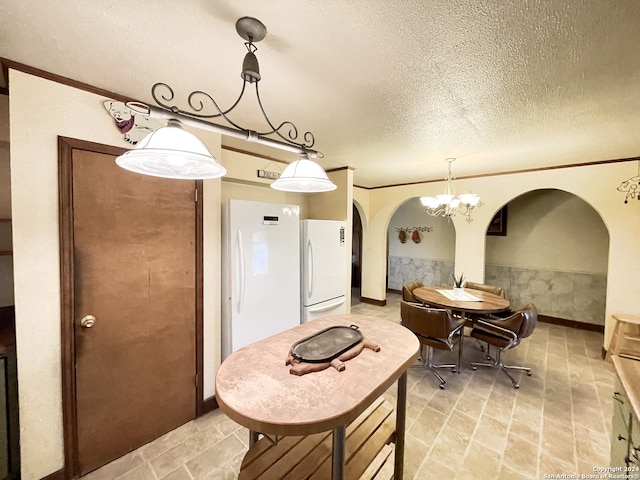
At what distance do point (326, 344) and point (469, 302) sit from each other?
233 centimetres

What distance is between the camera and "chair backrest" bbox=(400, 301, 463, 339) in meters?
2.56

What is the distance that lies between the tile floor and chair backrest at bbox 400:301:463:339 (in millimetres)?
577

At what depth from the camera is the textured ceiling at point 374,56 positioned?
1041mm

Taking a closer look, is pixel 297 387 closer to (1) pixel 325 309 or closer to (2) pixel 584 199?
(1) pixel 325 309

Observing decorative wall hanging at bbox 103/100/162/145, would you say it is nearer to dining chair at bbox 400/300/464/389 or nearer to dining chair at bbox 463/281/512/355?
dining chair at bbox 400/300/464/389

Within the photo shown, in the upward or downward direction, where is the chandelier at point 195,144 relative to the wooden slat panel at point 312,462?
upward

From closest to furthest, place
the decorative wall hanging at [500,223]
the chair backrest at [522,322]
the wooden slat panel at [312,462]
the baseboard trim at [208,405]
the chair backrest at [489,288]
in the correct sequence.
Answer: the wooden slat panel at [312,462] → the baseboard trim at [208,405] → the chair backrest at [522,322] → the chair backrest at [489,288] → the decorative wall hanging at [500,223]

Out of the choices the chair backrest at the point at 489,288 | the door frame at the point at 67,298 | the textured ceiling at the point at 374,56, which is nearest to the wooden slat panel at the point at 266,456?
the door frame at the point at 67,298

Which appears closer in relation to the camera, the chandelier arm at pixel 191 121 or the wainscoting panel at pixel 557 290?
the chandelier arm at pixel 191 121

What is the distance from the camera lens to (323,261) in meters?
3.08

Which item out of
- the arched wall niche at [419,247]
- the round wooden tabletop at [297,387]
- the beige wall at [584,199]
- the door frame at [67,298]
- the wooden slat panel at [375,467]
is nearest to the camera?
the round wooden tabletop at [297,387]

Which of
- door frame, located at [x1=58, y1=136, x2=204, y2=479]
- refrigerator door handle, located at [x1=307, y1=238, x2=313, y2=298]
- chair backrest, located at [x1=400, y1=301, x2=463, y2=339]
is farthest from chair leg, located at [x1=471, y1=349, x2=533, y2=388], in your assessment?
door frame, located at [x1=58, y1=136, x2=204, y2=479]

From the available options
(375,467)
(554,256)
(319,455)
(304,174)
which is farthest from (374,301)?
(304,174)

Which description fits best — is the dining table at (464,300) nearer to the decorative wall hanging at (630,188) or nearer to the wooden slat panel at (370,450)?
the wooden slat panel at (370,450)
